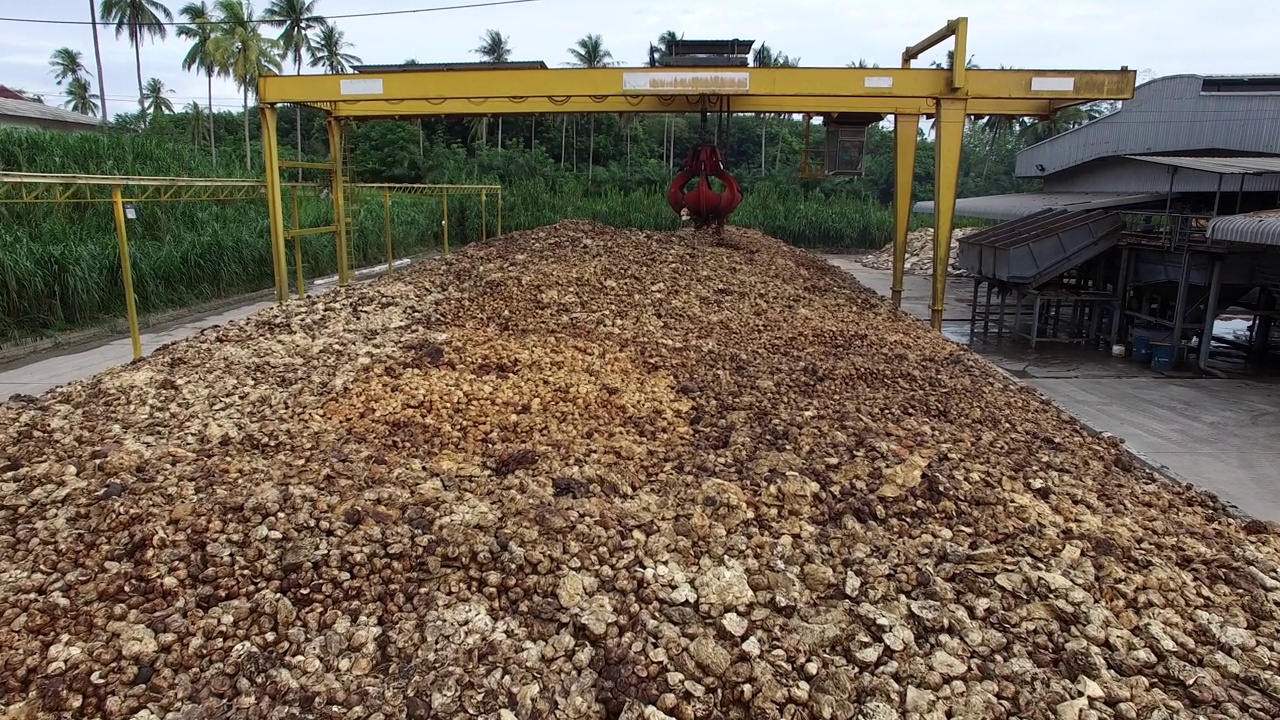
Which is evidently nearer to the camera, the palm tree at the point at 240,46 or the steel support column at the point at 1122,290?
the steel support column at the point at 1122,290

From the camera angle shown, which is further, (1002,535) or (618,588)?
(1002,535)

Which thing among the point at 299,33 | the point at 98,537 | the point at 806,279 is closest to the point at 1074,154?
the point at 806,279

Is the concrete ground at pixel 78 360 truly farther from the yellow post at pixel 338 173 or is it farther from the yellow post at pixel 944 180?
the yellow post at pixel 944 180

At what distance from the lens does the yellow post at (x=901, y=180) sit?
9773mm

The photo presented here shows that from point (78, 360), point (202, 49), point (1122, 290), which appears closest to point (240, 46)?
point (202, 49)

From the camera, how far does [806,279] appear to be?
10430 millimetres

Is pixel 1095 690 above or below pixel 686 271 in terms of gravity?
below

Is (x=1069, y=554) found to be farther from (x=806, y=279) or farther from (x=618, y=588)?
(x=806, y=279)

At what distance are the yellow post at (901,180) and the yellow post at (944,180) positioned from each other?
589 mm

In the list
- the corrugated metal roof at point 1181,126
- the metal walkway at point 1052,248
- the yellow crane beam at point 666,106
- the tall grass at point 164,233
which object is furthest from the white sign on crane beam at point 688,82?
the corrugated metal roof at point 1181,126

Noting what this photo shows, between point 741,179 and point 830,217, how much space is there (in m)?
12.4

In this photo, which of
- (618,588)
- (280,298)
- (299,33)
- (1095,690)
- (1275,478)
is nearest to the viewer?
(1095,690)

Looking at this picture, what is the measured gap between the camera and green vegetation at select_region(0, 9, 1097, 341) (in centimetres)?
1022

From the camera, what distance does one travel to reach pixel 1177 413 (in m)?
7.74
